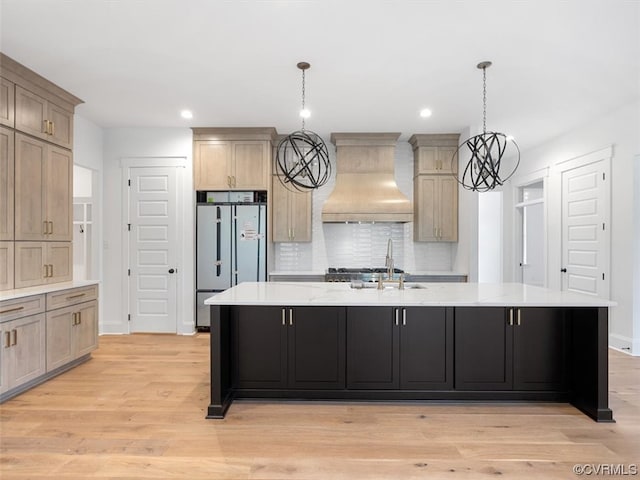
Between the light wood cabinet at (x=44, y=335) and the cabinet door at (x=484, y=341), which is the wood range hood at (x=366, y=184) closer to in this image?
the cabinet door at (x=484, y=341)

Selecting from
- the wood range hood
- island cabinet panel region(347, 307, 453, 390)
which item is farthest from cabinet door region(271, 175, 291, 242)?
island cabinet panel region(347, 307, 453, 390)

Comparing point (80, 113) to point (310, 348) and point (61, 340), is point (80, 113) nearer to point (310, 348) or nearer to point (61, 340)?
point (61, 340)

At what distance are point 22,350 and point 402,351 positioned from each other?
122 inches

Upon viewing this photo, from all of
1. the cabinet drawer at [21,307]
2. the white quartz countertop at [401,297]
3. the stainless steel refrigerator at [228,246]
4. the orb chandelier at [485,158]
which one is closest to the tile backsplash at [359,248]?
the stainless steel refrigerator at [228,246]

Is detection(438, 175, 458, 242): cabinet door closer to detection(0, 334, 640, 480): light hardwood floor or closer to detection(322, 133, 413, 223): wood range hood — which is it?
detection(322, 133, 413, 223): wood range hood

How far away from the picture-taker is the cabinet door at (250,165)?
513cm

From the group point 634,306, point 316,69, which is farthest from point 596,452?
point 316,69

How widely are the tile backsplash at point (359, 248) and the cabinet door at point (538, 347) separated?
9.36 ft

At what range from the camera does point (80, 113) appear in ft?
14.9

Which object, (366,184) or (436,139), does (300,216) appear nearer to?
(366,184)

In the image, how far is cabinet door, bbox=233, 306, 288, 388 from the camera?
9.48 ft

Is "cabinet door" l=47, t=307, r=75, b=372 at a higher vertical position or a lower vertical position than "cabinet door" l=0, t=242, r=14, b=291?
lower

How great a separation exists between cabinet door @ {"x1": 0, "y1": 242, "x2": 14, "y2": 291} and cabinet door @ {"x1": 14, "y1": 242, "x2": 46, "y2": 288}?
5cm

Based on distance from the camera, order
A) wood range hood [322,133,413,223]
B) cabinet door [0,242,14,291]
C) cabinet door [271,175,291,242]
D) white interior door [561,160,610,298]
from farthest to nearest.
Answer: cabinet door [271,175,291,242] → wood range hood [322,133,413,223] → white interior door [561,160,610,298] → cabinet door [0,242,14,291]
